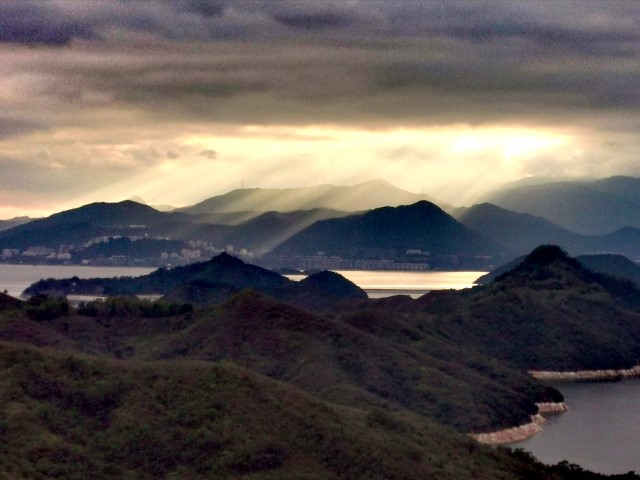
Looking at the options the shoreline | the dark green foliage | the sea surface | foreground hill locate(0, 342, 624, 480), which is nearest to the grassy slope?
foreground hill locate(0, 342, 624, 480)

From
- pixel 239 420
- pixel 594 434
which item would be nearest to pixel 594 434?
pixel 594 434

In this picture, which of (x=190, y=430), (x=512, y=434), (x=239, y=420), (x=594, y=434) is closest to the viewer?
(x=190, y=430)

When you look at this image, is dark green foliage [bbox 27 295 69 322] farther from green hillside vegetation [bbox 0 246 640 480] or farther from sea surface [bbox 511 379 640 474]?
sea surface [bbox 511 379 640 474]

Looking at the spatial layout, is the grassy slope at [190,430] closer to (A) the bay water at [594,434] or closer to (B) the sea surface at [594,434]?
(A) the bay water at [594,434]

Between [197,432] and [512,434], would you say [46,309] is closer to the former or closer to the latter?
[512,434]

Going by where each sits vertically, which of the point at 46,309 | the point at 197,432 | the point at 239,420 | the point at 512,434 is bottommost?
the point at 512,434

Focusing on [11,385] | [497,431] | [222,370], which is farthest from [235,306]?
[11,385]

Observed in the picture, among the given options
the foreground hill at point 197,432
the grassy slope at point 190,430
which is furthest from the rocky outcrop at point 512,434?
the grassy slope at point 190,430
